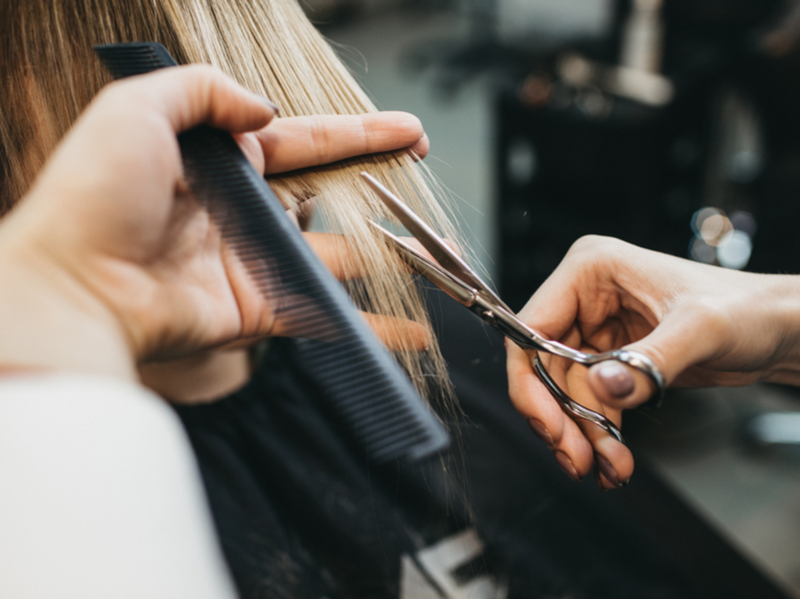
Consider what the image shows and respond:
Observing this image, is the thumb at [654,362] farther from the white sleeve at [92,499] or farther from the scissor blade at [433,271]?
the white sleeve at [92,499]

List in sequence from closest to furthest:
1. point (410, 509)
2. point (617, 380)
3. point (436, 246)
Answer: point (617, 380) → point (436, 246) → point (410, 509)

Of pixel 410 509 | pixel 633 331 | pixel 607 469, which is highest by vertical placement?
pixel 633 331

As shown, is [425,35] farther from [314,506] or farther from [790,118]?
[314,506]

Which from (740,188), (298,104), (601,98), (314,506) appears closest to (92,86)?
(298,104)

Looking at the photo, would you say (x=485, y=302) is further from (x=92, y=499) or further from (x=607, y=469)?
(x=92, y=499)

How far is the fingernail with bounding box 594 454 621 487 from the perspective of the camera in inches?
21.1

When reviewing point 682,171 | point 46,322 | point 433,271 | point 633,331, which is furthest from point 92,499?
point 682,171

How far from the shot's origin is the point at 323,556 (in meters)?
0.81

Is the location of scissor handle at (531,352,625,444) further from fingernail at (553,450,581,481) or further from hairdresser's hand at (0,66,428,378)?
hairdresser's hand at (0,66,428,378)

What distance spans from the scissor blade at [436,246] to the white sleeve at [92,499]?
0.31 metres

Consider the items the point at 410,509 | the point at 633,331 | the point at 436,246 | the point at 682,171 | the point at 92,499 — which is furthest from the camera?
the point at 682,171

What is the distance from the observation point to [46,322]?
0.34 metres

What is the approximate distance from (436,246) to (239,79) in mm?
288

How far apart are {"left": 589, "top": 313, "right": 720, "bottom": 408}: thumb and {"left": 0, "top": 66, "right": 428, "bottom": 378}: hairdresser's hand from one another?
39 cm
